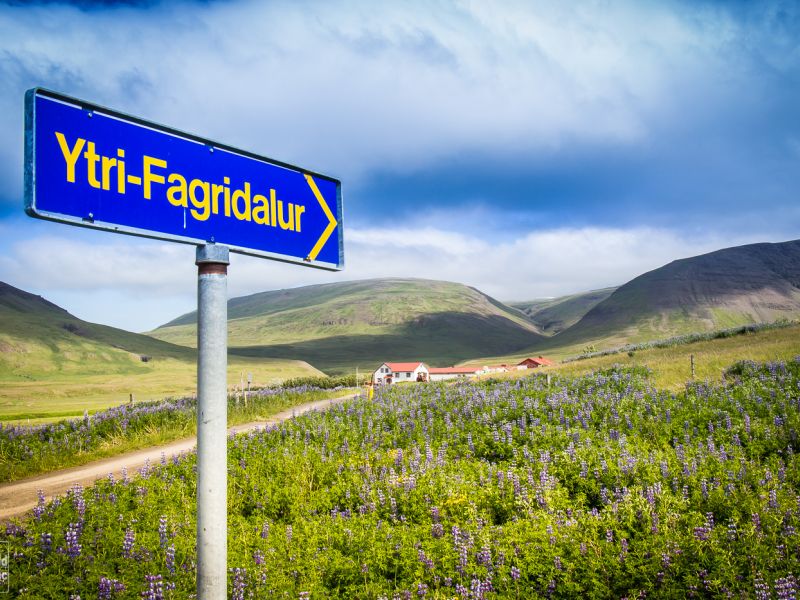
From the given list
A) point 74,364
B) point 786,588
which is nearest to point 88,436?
point 786,588

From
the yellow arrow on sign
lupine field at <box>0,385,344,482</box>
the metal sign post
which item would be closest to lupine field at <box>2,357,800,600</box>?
the metal sign post

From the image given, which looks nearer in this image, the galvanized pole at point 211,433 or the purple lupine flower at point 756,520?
the galvanized pole at point 211,433

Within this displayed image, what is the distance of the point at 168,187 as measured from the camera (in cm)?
299

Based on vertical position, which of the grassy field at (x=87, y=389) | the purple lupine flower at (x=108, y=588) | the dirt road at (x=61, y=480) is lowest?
the grassy field at (x=87, y=389)

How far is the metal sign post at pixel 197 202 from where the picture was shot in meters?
2.57

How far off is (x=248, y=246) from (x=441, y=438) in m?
9.19

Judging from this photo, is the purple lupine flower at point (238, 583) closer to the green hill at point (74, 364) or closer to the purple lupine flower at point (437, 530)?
the purple lupine flower at point (437, 530)

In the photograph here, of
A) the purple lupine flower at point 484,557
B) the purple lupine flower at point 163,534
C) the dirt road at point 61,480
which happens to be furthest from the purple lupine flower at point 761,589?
the dirt road at point 61,480

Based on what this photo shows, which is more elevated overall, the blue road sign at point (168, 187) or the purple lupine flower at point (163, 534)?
the blue road sign at point (168, 187)

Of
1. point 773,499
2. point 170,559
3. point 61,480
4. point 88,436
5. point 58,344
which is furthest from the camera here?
point 58,344

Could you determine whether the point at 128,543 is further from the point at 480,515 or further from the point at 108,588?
the point at 480,515

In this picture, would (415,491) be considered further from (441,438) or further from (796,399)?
(796,399)

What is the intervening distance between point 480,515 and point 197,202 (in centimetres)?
569

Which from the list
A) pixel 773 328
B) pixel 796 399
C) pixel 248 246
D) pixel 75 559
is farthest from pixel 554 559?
pixel 773 328
